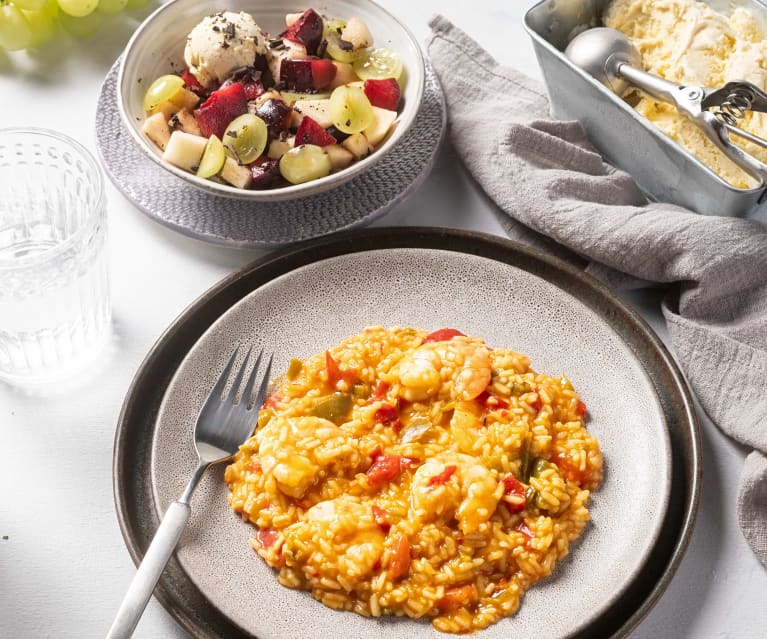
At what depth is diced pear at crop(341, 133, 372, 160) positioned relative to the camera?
111 inches

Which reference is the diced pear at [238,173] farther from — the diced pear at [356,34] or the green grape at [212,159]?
the diced pear at [356,34]

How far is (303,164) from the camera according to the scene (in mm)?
2727

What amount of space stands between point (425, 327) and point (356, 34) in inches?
39.6

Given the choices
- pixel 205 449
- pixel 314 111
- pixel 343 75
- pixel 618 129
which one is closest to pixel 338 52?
pixel 343 75

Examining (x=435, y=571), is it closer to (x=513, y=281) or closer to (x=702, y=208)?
(x=513, y=281)

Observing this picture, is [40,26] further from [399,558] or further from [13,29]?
[399,558]

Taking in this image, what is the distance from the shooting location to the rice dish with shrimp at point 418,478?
6.84 feet

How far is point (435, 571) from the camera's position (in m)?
2.09

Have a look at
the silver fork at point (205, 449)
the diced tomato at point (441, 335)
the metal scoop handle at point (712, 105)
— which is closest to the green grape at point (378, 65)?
the metal scoop handle at point (712, 105)

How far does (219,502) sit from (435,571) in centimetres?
54

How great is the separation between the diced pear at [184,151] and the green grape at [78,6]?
2.77 ft

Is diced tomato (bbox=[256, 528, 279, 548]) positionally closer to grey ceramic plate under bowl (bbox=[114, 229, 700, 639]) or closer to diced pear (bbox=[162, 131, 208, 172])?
grey ceramic plate under bowl (bbox=[114, 229, 700, 639])

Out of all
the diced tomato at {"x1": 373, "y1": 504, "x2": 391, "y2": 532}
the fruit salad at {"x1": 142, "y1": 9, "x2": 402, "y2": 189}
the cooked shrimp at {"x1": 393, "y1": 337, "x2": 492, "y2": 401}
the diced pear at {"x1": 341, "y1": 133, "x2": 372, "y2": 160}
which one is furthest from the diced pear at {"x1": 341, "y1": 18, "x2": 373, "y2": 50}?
the diced tomato at {"x1": 373, "y1": 504, "x2": 391, "y2": 532}

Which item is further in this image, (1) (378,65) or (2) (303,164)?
(1) (378,65)
